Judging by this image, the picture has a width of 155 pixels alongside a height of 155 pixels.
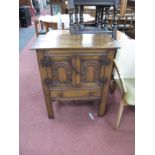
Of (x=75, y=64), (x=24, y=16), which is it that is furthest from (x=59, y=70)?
(x=24, y=16)

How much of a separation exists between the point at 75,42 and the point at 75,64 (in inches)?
7.9

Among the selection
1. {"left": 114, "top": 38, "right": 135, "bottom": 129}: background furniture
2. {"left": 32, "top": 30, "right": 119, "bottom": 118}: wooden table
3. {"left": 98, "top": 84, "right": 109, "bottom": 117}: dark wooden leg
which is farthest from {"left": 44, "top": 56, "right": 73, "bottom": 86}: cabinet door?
{"left": 114, "top": 38, "right": 135, "bottom": 129}: background furniture

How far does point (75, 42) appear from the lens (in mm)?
1456

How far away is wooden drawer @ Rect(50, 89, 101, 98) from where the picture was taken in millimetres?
1615

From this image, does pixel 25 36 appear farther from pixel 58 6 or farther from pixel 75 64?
pixel 75 64

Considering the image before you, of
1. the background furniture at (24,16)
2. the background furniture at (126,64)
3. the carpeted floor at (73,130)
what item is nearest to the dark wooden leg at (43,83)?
the carpeted floor at (73,130)

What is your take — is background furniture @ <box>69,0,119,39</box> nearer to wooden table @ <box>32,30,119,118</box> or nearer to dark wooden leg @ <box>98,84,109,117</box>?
wooden table @ <box>32,30,119,118</box>

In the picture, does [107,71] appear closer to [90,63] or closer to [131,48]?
[90,63]

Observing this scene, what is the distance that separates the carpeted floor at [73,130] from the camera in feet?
4.97

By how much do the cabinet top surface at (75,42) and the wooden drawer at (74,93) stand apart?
1.55 ft
